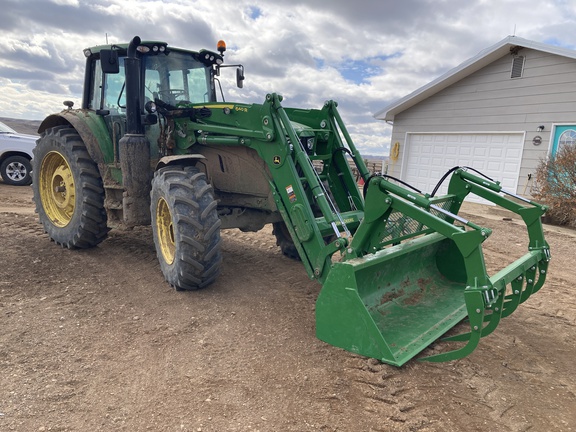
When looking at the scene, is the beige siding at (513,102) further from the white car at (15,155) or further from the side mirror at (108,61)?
the white car at (15,155)

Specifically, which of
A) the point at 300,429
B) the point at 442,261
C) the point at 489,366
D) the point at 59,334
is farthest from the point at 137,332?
the point at 442,261

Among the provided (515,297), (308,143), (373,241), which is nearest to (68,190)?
(308,143)

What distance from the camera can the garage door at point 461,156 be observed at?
11836mm

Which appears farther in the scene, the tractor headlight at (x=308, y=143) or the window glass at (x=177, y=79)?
the window glass at (x=177, y=79)

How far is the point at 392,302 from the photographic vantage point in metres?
3.93

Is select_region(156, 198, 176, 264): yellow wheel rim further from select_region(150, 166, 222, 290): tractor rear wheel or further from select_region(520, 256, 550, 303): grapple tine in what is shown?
select_region(520, 256, 550, 303): grapple tine

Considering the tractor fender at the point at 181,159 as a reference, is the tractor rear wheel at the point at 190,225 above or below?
below

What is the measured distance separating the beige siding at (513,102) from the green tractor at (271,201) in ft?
26.5

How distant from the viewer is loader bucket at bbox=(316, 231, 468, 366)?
119 inches

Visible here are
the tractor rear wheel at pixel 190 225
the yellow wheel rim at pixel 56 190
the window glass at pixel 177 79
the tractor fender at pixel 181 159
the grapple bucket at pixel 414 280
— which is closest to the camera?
the grapple bucket at pixel 414 280

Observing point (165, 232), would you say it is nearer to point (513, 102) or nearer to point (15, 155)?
point (15, 155)

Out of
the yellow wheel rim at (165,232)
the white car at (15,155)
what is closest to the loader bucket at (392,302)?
the yellow wheel rim at (165,232)

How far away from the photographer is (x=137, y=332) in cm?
367

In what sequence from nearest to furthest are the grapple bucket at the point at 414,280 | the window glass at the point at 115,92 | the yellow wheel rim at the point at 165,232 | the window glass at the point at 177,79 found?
the grapple bucket at the point at 414,280 → the yellow wheel rim at the point at 165,232 → the window glass at the point at 177,79 → the window glass at the point at 115,92
